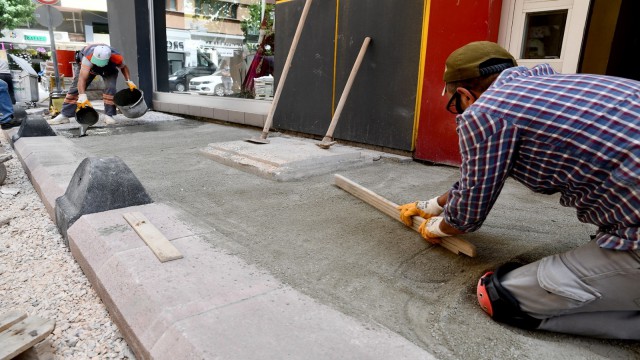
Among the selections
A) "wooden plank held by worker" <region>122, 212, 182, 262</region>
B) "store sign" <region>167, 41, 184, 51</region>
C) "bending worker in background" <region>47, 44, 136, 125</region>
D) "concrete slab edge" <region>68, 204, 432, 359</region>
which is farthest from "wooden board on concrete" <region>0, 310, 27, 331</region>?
"store sign" <region>167, 41, 184, 51</region>

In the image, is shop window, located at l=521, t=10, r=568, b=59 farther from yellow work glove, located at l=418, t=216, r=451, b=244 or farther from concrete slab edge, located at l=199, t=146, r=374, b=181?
yellow work glove, located at l=418, t=216, r=451, b=244

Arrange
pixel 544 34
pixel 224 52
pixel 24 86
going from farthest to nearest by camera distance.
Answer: pixel 24 86 < pixel 224 52 < pixel 544 34

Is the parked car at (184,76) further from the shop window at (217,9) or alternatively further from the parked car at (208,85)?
the shop window at (217,9)

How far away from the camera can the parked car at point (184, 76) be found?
8.87 meters

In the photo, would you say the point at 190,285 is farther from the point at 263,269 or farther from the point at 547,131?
the point at 547,131

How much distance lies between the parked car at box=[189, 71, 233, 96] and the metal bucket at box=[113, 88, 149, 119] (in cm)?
156

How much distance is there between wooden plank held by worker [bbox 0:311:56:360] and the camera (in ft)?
4.71

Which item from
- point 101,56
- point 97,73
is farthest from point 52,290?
point 97,73

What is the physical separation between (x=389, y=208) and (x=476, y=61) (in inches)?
49.2

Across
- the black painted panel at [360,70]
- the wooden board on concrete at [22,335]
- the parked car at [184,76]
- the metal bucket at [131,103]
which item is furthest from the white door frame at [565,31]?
the parked car at [184,76]

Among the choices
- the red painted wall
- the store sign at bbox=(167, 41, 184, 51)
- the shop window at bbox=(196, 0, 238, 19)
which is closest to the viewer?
the red painted wall

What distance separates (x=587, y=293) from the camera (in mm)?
1499

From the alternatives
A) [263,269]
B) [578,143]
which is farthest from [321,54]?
[578,143]

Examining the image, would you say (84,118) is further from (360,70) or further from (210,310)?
(210,310)
